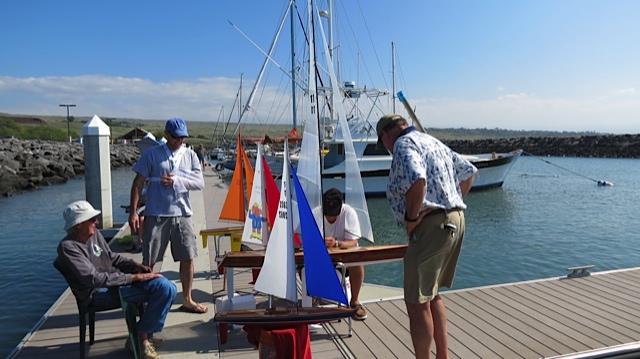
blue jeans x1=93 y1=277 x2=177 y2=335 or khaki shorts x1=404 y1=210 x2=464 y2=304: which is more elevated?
khaki shorts x1=404 y1=210 x2=464 y2=304

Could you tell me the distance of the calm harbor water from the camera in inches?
324

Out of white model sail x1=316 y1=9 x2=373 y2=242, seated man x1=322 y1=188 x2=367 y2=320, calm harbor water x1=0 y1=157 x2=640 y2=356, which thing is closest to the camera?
seated man x1=322 y1=188 x2=367 y2=320

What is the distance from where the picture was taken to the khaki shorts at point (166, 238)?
174 inches

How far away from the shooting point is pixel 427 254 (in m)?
3.04

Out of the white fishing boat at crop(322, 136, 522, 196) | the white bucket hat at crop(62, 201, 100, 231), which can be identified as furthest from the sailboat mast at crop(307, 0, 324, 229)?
the white fishing boat at crop(322, 136, 522, 196)

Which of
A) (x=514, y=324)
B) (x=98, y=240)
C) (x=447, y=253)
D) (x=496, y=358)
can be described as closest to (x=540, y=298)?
(x=514, y=324)

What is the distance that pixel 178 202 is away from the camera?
4.50m

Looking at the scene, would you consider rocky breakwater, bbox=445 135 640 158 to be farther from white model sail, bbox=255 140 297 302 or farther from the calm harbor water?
white model sail, bbox=255 140 297 302

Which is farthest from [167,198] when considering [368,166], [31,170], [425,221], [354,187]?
[31,170]

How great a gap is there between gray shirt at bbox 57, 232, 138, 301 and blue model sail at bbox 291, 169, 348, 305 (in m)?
1.36

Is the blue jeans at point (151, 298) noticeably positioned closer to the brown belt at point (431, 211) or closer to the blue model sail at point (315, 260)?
the blue model sail at point (315, 260)

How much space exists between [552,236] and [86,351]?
1363 cm

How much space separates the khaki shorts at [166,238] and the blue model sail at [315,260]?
156 cm

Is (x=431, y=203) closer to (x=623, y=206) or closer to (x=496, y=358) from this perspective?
(x=496, y=358)
